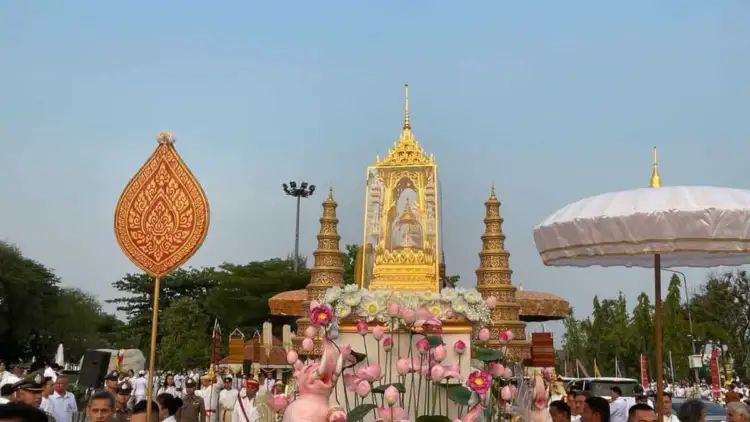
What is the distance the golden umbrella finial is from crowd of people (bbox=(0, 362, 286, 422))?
1.03 m

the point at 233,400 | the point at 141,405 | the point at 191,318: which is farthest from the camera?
the point at 191,318

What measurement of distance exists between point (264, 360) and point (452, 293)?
529 inches

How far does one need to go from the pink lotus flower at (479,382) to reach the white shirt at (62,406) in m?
6.75

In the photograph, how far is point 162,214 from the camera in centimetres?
654

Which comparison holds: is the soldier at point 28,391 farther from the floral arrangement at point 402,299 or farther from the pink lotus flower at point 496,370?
the pink lotus flower at point 496,370

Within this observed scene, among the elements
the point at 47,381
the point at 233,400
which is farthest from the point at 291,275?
the point at 47,381

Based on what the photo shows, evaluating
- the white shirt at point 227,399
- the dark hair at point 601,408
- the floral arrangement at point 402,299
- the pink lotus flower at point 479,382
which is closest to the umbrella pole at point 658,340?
the dark hair at point 601,408

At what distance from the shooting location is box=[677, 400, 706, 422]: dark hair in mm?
4977

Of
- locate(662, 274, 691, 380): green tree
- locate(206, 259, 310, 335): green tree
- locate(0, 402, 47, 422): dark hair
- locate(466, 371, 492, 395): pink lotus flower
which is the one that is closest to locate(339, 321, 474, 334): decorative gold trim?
locate(466, 371, 492, 395): pink lotus flower

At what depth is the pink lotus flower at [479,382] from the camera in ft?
13.6

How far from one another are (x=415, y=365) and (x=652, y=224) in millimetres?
1496

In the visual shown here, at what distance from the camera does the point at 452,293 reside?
606cm

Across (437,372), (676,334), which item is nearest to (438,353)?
(437,372)

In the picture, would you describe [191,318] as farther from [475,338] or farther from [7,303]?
[475,338]
